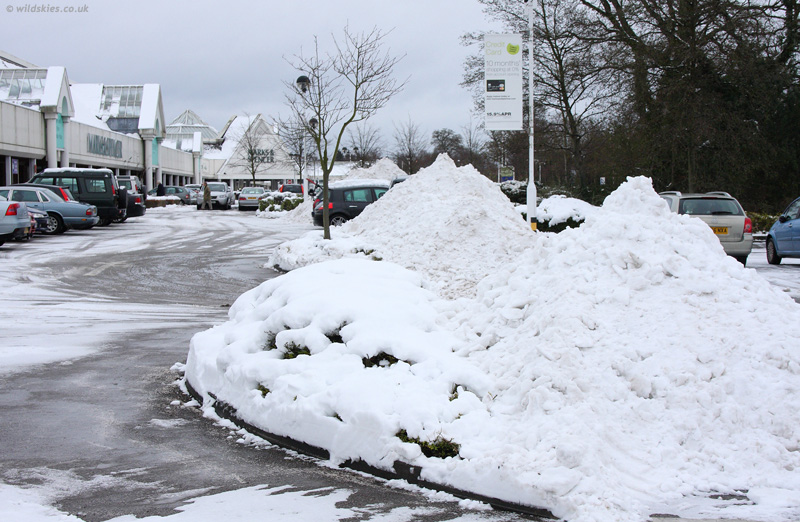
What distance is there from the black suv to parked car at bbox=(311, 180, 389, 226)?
452 inches

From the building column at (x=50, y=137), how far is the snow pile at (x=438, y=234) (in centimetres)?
3012

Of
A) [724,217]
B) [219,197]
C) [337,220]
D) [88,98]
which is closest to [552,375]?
[724,217]

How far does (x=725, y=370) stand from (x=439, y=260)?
28.6ft

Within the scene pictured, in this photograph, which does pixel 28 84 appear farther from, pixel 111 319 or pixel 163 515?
pixel 163 515

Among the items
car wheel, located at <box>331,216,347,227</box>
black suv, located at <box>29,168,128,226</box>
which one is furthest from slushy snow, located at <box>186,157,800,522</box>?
black suv, located at <box>29,168,128,226</box>

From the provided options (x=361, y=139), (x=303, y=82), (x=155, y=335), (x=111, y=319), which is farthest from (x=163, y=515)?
(x=361, y=139)

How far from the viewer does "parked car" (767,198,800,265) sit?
1670 cm

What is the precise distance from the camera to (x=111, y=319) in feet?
34.1

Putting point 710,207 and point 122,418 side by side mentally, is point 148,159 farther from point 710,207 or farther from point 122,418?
point 122,418

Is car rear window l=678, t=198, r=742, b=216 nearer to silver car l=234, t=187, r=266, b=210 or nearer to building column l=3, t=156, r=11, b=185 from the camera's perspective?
building column l=3, t=156, r=11, b=185

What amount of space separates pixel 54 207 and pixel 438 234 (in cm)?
1707

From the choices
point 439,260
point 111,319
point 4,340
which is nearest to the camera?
point 4,340

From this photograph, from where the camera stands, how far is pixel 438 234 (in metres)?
14.3

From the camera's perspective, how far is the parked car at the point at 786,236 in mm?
16703
